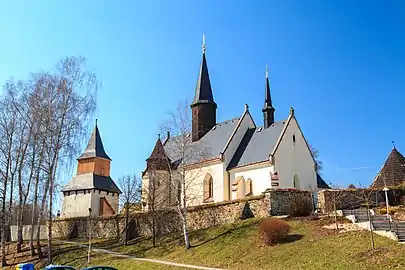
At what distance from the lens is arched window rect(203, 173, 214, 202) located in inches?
1693

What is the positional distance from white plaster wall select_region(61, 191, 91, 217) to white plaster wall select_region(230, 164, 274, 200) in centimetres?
1902

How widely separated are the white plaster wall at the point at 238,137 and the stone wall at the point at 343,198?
12846 mm

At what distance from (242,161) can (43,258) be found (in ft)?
62.5

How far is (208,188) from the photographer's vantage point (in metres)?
43.6

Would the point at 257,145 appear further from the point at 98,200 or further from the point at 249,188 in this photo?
the point at 98,200

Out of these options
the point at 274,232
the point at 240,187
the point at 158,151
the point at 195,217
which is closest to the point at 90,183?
the point at 158,151

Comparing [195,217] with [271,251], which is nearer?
[271,251]

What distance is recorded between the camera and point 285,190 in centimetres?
3061

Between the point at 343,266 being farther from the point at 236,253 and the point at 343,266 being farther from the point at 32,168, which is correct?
the point at 32,168

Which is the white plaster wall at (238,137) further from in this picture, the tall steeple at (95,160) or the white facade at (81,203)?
the tall steeple at (95,160)

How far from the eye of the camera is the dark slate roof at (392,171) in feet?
128

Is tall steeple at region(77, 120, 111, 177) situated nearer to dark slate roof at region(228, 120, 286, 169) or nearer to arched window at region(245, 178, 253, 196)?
dark slate roof at region(228, 120, 286, 169)

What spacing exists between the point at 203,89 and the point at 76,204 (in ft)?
65.4

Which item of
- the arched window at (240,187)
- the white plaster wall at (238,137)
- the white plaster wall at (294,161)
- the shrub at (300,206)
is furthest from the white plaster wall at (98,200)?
the shrub at (300,206)
